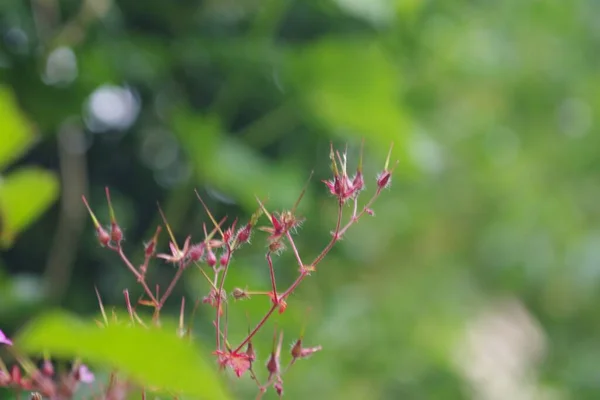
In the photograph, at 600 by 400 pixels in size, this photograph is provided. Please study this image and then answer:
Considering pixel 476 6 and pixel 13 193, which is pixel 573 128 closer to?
pixel 476 6

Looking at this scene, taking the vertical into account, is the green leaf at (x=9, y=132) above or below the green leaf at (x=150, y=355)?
above

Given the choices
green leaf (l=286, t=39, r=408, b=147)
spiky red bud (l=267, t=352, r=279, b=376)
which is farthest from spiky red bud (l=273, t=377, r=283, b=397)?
green leaf (l=286, t=39, r=408, b=147)

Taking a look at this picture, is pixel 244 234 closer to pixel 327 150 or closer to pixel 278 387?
pixel 278 387

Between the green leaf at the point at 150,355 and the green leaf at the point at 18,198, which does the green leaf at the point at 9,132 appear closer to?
the green leaf at the point at 18,198

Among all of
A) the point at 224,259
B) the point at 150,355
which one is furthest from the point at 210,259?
the point at 150,355

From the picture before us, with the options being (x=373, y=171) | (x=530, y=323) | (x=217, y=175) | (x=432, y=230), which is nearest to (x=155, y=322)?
(x=217, y=175)

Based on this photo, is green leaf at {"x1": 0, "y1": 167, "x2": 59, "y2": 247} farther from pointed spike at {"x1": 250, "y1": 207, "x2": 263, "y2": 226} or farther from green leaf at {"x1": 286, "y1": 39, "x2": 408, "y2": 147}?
green leaf at {"x1": 286, "y1": 39, "x2": 408, "y2": 147}

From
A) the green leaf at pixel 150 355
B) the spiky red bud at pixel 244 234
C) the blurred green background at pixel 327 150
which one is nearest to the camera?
the green leaf at pixel 150 355

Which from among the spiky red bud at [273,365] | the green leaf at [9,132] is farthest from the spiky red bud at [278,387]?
the green leaf at [9,132]
